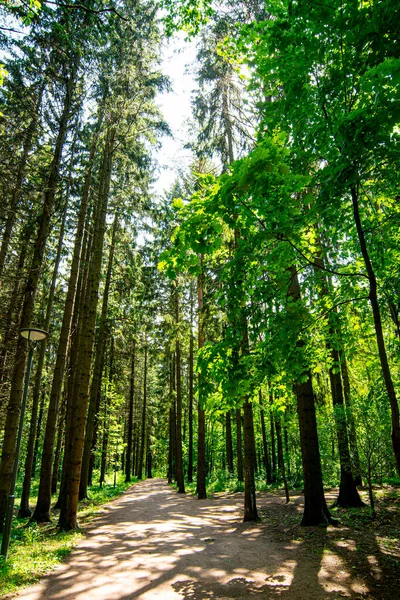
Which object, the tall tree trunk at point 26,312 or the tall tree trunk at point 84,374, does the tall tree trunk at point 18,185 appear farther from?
the tall tree trunk at point 84,374

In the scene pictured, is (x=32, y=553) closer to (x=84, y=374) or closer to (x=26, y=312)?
(x=84, y=374)

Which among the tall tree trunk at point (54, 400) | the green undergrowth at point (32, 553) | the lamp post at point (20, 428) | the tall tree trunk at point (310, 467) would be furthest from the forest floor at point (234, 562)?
the tall tree trunk at point (54, 400)

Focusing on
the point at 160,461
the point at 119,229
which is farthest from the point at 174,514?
the point at 160,461

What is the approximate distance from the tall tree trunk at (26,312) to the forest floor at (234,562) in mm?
2572

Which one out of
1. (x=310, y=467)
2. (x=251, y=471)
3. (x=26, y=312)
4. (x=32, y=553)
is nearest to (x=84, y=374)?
(x=26, y=312)

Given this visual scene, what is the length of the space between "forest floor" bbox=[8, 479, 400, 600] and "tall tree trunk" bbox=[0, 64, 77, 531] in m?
2.57

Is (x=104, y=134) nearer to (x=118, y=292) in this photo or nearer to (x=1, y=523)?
(x=118, y=292)

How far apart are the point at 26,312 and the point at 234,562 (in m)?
7.25

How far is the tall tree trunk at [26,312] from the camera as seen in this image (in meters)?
8.21

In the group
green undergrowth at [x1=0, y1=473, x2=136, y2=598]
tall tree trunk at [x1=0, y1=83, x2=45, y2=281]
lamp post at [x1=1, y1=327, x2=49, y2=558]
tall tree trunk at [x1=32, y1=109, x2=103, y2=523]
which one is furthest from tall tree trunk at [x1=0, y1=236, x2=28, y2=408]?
green undergrowth at [x1=0, y1=473, x2=136, y2=598]

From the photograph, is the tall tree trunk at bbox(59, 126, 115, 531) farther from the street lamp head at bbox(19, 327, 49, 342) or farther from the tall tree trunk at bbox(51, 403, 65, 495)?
the tall tree trunk at bbox(51, 403, 65, 495)

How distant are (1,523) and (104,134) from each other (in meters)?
11.4

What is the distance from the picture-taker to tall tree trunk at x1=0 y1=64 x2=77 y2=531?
26.9ft

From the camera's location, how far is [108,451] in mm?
22281
